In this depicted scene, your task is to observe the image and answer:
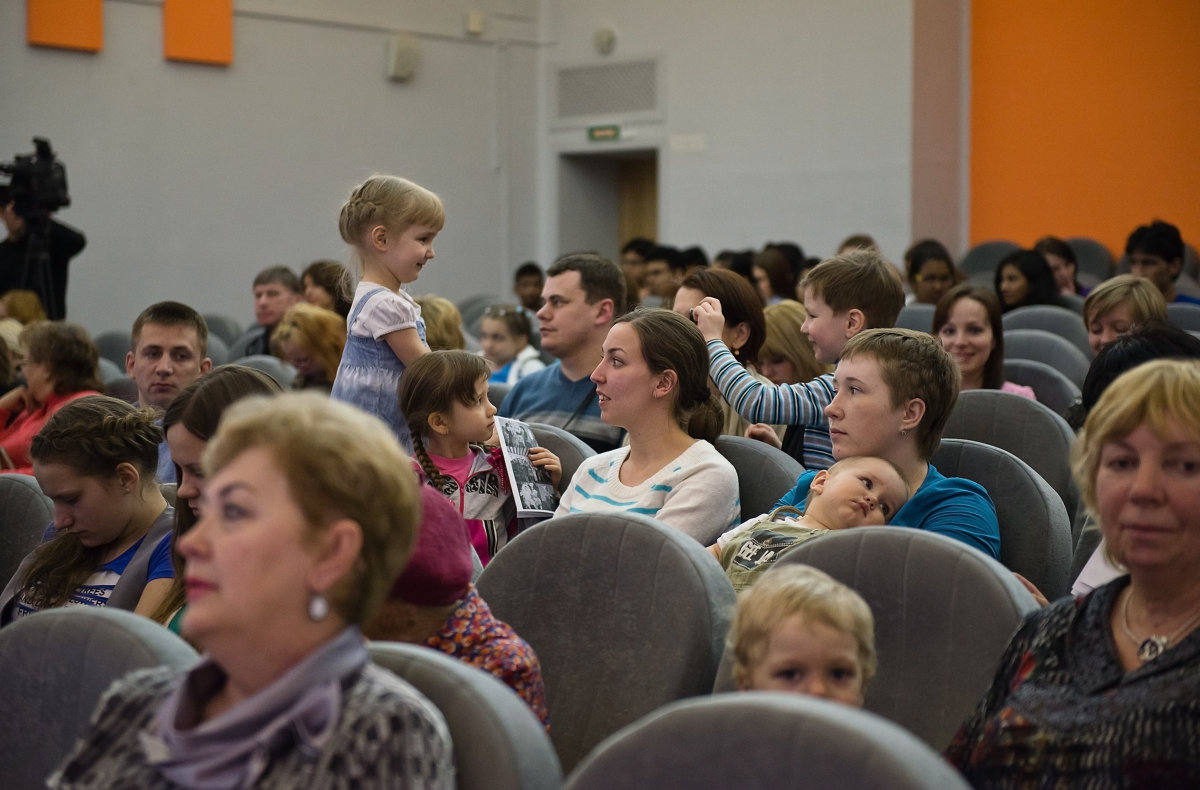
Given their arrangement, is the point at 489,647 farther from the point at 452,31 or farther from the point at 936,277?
the point at 452,31

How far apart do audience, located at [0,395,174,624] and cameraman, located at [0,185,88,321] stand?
4.97 m

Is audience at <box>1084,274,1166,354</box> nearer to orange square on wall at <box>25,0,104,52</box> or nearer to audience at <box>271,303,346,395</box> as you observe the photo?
audience at <box>271,303,346,395</box>

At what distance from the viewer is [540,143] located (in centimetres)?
1184

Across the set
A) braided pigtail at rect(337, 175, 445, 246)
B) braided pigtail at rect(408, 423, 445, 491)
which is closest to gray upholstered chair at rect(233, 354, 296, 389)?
braided pigtail at rect(337, 175, 445, 246)

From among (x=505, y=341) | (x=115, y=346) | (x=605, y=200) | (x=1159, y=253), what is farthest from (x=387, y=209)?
(x=605, y=200)

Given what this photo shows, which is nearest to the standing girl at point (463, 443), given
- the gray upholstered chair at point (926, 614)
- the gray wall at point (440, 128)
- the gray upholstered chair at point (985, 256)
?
the gray upholstered chair at point (926, 614)

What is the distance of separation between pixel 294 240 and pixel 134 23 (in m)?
1.98

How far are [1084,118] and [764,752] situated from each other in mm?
9132

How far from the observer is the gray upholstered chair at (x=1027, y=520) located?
2.46 m

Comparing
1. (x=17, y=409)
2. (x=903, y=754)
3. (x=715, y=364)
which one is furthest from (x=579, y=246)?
(x=903, y=754)

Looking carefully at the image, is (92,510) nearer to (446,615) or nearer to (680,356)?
(446,615)

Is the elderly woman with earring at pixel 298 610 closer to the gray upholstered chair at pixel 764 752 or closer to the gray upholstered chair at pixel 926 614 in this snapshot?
the gray upholstered chair at pixel 764 752

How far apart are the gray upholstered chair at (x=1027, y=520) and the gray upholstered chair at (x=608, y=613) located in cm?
89

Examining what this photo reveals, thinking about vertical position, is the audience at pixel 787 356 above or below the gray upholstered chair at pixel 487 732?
above
